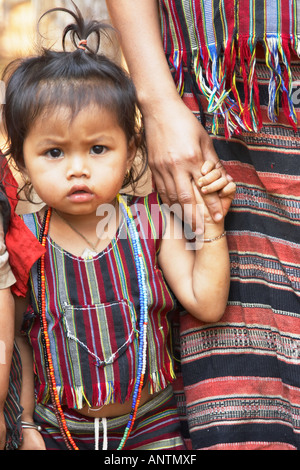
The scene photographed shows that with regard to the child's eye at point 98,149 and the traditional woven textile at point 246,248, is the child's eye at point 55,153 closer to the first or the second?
the child's eye at point 98,149

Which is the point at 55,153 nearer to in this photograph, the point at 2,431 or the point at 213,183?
the point at 213,183

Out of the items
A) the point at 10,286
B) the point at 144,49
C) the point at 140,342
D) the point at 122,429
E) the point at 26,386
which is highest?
the point at 144,49

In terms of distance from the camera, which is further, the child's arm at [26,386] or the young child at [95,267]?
the child's arm at [26,386]

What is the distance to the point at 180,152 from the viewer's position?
1.52m

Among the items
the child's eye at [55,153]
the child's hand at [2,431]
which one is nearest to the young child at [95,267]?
the child's eye at [55,153]

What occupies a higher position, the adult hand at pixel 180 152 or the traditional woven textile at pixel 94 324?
the adult hand at pixel 180 152

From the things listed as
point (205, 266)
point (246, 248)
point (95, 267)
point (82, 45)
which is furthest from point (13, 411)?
point (82, 45)

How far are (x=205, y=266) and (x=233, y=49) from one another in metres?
0.50

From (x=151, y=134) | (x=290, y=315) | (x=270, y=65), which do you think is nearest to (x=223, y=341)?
(x=290, y=315)

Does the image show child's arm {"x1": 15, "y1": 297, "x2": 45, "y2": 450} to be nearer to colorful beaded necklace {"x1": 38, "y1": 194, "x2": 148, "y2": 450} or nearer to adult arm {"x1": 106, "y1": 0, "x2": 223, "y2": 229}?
colorful beaded necklace {"x1": 38, "y1": 194, "x2": 148, "y2": 450}

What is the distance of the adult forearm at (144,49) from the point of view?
1550 millimetres

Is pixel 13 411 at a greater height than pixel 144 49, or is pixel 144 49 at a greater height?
pixel 144 49

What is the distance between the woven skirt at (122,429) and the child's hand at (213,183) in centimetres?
53

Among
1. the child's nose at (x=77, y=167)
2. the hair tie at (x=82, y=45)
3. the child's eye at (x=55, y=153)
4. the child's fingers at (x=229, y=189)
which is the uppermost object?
the hair tie at (x=82, y=45)
